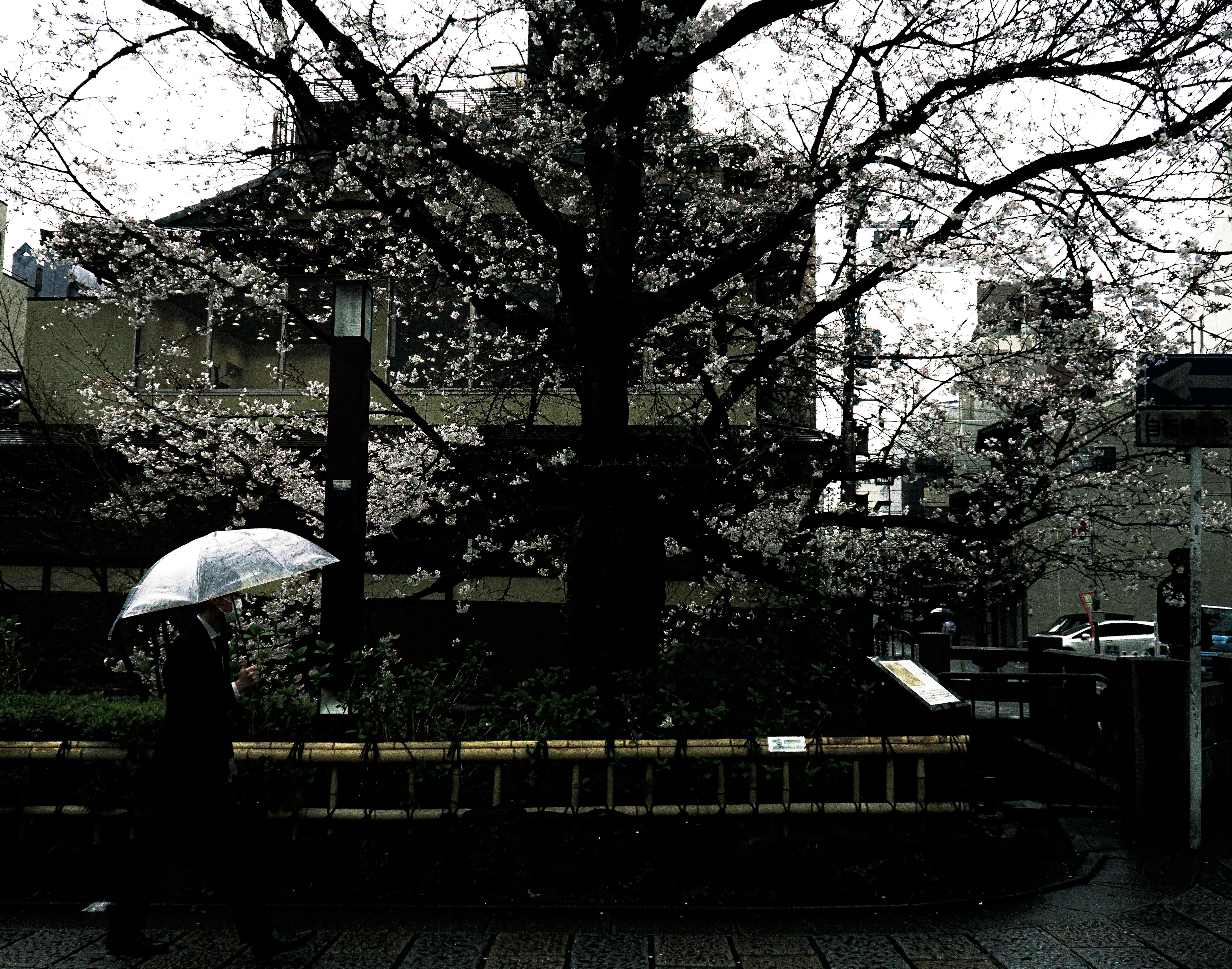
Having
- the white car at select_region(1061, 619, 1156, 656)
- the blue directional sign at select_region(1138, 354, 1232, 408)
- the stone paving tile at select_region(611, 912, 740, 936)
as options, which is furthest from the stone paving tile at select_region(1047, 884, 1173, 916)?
the white car at select_region(1061, 619, 1156, 656)

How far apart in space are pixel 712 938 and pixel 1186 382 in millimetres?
4761

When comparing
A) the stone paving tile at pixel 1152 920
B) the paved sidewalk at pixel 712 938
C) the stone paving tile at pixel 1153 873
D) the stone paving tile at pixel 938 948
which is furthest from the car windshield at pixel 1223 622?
the stone paving tile at pixel 938 948

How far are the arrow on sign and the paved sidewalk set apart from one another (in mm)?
3130

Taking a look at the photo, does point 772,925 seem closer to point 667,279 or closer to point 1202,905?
point 1202,905

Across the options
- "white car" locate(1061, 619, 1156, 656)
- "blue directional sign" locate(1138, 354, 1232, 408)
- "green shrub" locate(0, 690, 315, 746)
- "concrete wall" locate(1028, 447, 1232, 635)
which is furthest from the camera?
"concrete wall" locate(1028, 447, 1232, 635)

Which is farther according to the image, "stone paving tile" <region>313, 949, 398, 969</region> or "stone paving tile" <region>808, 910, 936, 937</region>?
"stone paving tile" <region>808, 910, 936, 937</region>

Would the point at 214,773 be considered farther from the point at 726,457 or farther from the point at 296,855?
the point at 726,457

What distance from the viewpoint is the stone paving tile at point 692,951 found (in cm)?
395

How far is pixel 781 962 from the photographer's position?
3.96 meters

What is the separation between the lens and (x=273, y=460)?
1233cm

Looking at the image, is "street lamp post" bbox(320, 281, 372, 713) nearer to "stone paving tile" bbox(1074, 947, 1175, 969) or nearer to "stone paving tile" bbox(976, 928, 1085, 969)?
"stone paving tile" bbox(976, 928, 1085, 969)

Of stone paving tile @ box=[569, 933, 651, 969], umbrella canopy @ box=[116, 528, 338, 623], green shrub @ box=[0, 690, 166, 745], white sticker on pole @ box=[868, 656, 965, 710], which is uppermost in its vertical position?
umbrella canopy @ box=[116, 528, 338, 623]

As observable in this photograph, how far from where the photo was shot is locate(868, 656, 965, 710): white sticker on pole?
5.28m

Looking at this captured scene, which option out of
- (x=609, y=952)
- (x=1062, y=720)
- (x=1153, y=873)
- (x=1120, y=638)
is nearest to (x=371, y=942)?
(x=609, y=952)
